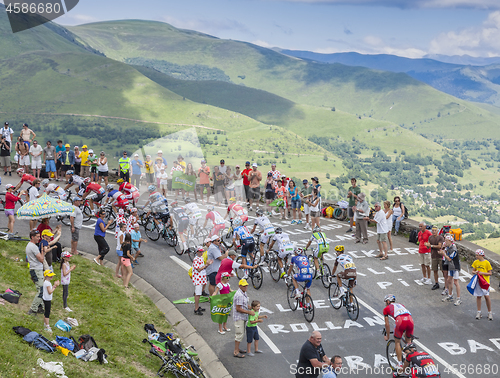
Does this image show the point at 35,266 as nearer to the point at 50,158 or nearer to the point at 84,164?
the point at 84,164

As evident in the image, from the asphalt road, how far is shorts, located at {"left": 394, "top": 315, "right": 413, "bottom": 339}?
1095 millimetres

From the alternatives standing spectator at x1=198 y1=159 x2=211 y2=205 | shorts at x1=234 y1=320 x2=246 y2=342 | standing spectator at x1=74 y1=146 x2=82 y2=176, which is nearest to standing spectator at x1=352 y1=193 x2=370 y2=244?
standing spectator at x1=198 y1=159 x2=211 y2=205

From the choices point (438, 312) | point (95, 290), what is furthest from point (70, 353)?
point (438, 312)

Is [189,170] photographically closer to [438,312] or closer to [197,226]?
[197,226]

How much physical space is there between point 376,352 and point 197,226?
7.96 metres

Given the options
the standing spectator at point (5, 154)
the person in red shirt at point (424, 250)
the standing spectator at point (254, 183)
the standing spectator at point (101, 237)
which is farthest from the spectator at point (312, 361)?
the standing spectator at point (5, 154)

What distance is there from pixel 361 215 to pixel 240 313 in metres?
9.57

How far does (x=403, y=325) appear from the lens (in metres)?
11.0

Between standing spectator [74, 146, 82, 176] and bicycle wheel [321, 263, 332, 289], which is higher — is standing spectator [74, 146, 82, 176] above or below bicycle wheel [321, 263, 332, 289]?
Answer: above

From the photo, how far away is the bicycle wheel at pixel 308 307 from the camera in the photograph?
44.4 feet

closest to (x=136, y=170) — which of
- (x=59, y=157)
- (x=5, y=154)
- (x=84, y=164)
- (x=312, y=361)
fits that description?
(x=84, y=164)

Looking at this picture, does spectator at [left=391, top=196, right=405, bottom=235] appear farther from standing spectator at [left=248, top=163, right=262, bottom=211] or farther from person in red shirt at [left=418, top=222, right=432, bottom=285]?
standing spectator at [left=248, top=163, right=262, bottom=211]

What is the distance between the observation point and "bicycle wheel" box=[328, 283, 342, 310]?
14.3 m

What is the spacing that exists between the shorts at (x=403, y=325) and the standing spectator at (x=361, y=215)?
8.83m
